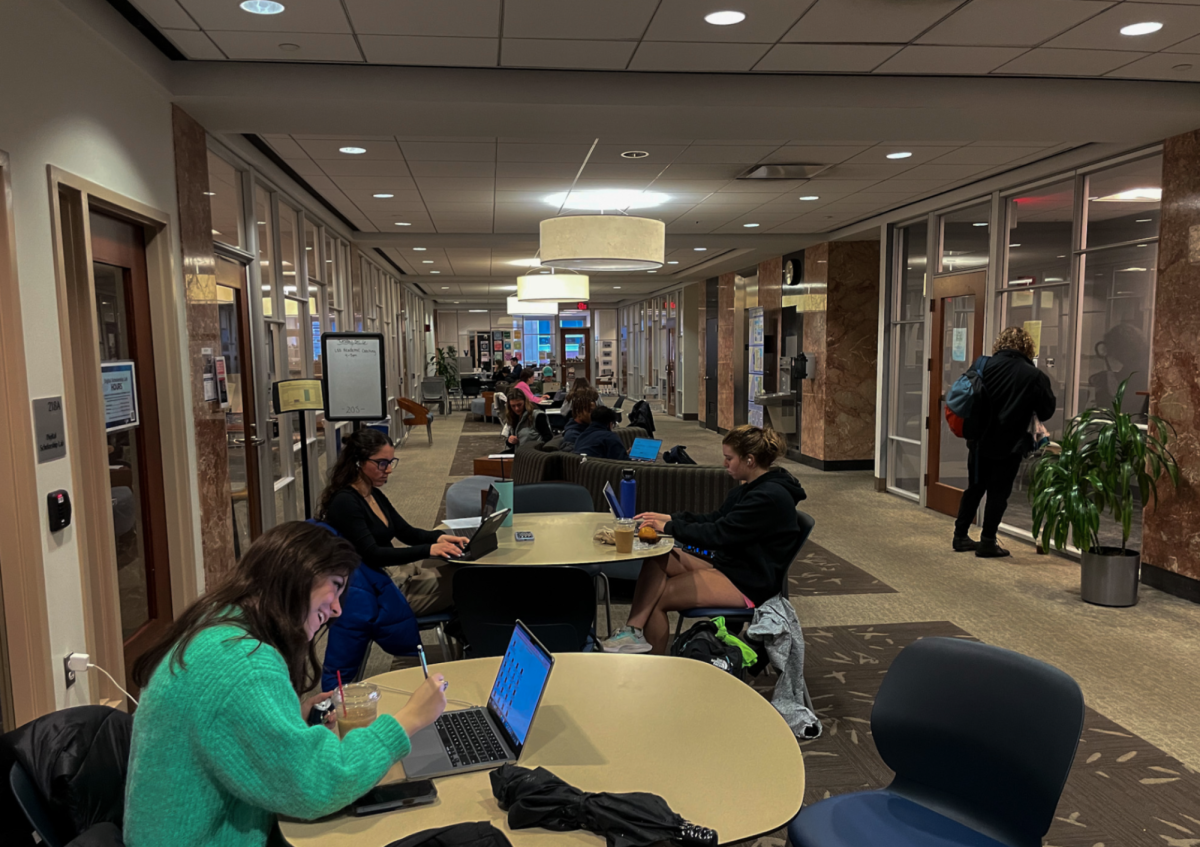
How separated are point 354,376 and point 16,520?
11.9 ft

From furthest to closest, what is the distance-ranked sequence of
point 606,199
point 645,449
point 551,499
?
point 606,199 < point 645,449 < point 551,499

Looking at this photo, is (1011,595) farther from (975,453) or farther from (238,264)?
(238,264)

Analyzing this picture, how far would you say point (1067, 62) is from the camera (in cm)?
408

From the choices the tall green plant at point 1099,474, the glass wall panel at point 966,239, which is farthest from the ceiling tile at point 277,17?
the glass wall panel at point 966,239

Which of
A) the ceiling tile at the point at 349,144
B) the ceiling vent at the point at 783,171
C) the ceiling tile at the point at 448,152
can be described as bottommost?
the ceiling vent at the point at 783,171

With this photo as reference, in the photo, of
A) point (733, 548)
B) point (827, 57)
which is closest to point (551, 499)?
point (733, 548)

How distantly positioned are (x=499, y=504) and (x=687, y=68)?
96.5 inches

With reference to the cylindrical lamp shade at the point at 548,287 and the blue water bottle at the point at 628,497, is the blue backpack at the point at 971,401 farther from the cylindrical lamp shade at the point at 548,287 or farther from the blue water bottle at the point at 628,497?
the cylindrical lamp shade at the point at 548,287

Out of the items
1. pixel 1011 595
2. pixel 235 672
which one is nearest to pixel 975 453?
pixel 1011 595

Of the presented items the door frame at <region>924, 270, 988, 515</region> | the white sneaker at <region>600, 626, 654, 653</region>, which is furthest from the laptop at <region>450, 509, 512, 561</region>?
the door frame at <region>924, 270, 988, 515</region>

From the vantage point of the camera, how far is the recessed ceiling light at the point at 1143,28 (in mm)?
3553

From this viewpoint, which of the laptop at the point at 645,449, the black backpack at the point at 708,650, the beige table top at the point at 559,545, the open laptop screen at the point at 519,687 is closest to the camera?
the open laptop screen at the point at 519,687

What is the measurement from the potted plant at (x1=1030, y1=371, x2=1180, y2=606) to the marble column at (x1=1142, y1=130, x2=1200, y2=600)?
0.33 feet

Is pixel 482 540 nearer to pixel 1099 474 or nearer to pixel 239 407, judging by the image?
pixel 239 407
